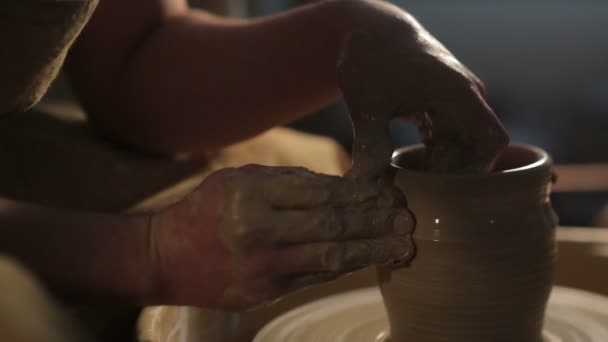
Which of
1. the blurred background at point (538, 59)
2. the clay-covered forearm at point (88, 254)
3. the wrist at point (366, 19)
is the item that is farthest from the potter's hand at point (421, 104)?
the blurred background at point (538, 59)

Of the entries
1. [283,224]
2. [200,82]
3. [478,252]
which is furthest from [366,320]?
[200,82]

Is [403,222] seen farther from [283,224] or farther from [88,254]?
[88,254]

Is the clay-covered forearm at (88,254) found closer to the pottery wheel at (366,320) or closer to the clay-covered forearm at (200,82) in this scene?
A: the pottery wheel at (366,320)

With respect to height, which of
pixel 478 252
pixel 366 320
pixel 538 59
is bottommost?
pixel 538 59

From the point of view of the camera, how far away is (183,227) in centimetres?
83

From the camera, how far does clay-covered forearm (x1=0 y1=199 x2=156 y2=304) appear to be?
85cm

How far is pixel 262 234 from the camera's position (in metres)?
0.80

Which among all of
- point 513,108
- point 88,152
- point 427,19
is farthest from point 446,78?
point 427,19

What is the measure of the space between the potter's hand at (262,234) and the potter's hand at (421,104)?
79mm

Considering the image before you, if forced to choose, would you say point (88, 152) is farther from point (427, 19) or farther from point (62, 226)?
point (427, 19)

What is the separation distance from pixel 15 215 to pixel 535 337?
0.63 metres

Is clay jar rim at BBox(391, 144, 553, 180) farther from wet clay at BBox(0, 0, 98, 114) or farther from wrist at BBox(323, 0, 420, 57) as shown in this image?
wet clay at BBox(0, 0, 98, 114)

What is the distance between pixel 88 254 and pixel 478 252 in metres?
0.43

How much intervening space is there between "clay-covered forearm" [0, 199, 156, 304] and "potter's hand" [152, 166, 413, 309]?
0.08 ft
